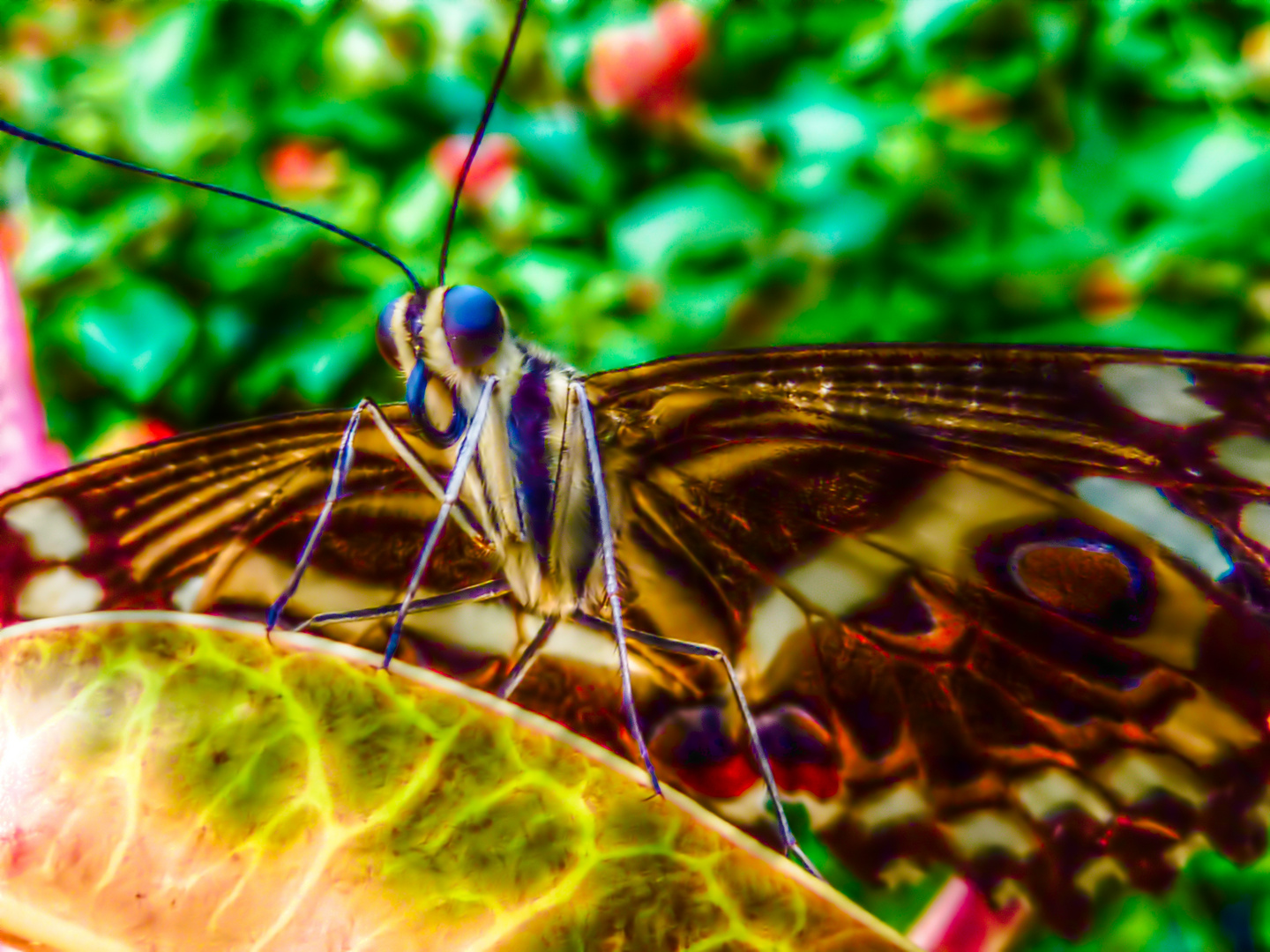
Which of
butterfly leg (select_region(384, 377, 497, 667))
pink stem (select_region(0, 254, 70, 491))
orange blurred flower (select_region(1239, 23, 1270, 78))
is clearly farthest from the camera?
orange blurred flower (select_region(1239, 23, 1270, 78))

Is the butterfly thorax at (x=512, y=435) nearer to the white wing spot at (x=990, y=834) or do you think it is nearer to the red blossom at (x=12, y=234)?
the white wing spot at (x=990, y=834)

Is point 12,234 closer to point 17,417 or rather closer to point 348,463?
point 17,417

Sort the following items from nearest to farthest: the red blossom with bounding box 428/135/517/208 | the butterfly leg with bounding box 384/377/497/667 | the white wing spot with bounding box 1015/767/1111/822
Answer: the butterfly leg with bounding box 384/377/497/667
the white wing spot with bounding box 1015/767/1111/822
the red blossom with bounding box 428/135/517/208

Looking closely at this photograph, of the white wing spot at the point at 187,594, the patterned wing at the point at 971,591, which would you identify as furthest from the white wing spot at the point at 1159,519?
the white wing spot at the point at 187,594

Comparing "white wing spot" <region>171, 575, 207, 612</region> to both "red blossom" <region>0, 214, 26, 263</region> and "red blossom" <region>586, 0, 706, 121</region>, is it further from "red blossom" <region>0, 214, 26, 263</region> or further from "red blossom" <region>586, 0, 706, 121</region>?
"red blossom" <region>0, 214, 26, 263</region>

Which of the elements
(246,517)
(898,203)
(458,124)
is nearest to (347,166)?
(458,124)

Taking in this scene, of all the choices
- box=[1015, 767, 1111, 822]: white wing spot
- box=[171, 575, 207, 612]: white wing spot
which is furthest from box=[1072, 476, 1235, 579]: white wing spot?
box=[171, 575, 207, 612]: white wing spot
